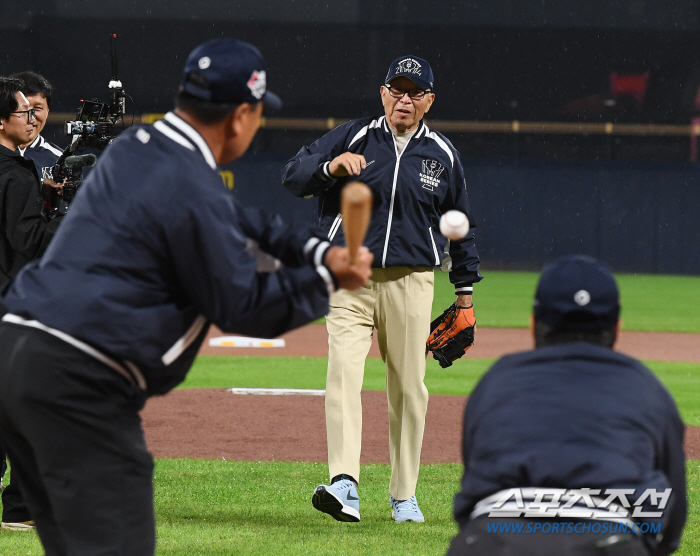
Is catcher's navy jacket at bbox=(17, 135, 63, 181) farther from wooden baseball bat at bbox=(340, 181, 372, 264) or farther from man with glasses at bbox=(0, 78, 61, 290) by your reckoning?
wooden baseball bat at bbox=(340, 181, 372, 264)

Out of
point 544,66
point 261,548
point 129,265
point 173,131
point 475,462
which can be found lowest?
point 544,66

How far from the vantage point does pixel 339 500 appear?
5312mm

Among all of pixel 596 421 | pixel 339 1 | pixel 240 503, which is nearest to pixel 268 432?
pixel 240 503

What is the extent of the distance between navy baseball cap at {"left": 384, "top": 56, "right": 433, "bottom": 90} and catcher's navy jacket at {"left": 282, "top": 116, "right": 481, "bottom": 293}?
238mm

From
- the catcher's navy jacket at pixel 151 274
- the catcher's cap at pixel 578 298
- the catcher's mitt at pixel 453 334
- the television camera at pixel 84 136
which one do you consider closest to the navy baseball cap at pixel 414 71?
the catcher's mitt at pixel 453 334

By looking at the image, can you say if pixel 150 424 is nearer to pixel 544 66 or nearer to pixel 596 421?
pixel 596 421

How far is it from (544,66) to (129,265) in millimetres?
32132

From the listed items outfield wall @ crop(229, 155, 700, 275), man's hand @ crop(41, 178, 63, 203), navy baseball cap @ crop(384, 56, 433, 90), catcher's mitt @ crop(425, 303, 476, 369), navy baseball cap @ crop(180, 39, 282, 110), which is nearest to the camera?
navy baseball cap @ crop(180, 39, 282, 110)

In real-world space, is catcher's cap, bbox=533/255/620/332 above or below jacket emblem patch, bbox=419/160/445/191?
above

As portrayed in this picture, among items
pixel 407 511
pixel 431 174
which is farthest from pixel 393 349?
pixel 431 174

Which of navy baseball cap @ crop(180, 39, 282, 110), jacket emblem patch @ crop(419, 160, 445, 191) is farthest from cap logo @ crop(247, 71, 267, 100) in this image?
jacket emblem patch @ crop(419, 160, 445, 191)

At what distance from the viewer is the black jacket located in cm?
507

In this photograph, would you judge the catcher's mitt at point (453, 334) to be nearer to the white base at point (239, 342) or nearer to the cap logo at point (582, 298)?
the cap logo at point (582, 298)

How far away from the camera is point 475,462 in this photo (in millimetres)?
2533
